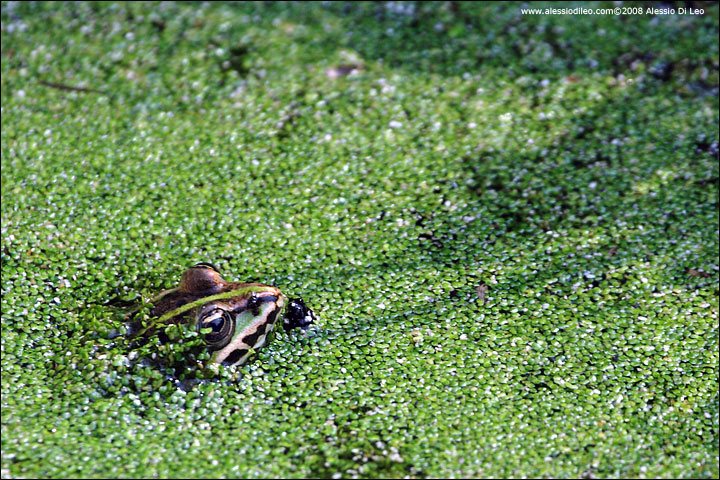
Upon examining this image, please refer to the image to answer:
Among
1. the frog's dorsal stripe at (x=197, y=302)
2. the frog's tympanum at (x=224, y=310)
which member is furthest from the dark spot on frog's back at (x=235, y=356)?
the frog's dorsal stripe at (x=197, y=302)

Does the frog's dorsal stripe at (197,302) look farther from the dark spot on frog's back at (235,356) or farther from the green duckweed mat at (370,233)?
the dark spot on frog's back at (235,356)

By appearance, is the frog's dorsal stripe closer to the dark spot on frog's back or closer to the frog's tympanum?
the frog's tympanum

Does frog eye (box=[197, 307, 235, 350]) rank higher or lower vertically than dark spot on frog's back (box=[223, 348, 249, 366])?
higher

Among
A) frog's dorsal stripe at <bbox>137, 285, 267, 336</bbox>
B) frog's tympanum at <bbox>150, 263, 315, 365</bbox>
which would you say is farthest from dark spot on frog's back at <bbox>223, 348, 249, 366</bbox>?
frog's dorsal stripe at <bbox>137, 285, 267, 336</bbox>

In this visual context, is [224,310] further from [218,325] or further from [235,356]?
[235,356]

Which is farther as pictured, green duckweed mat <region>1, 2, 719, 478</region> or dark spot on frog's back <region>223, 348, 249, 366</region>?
dark spot on frog's back <region>223, 348, 249, 366</region>

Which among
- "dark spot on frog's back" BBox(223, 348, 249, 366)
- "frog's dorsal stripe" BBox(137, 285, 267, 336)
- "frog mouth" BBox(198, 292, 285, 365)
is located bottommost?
"dark spot on frog's back" BBox(223, 348, 249, 366)
